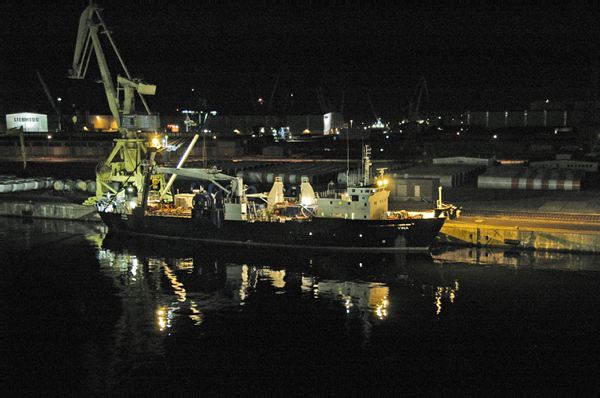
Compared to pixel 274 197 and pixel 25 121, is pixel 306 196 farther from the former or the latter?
pixel 25 121

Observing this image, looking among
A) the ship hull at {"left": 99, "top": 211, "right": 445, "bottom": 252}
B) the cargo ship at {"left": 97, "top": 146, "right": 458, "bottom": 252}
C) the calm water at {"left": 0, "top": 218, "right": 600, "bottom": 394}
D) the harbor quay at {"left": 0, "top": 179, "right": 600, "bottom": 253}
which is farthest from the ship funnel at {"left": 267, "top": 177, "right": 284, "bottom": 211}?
the harbor quay at {"left": 0, "top": 179, "right": 600, "bottom": 253}

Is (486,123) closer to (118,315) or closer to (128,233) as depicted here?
(128,233)

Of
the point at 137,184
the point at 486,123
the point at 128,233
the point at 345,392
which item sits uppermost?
the point at 486,123

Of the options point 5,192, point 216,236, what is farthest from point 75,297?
point 5,192

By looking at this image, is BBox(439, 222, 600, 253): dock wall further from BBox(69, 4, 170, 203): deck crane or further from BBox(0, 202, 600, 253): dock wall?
BBox(69, 4, 170, 203): deck crane

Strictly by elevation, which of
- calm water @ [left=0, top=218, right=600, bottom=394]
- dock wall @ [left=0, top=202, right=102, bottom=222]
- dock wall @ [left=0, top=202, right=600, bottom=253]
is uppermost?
dock wall @ [left=0, top=202, right=102, bottom=222]

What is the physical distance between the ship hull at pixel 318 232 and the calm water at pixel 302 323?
4.54 ft

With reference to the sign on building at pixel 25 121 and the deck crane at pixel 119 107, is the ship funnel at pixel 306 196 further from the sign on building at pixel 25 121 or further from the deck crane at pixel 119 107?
the sign on building at pixel 25 121

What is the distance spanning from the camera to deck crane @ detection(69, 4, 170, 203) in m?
43.7

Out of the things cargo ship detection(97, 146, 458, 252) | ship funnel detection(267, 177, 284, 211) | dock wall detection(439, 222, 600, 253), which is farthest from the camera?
ship funnel detection(267, 177, 284, 211)

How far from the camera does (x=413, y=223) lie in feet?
108

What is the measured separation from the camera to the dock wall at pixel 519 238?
32.0 m

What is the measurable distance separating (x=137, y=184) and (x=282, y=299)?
24.4 meters

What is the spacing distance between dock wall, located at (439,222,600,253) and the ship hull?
82.8 inches
